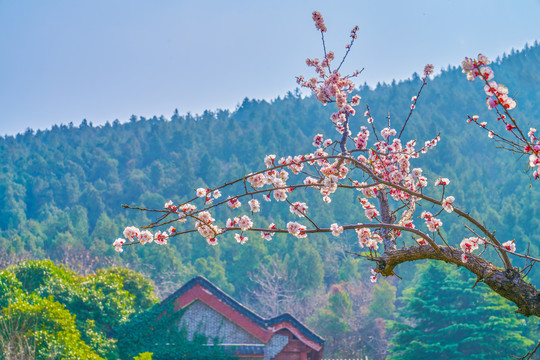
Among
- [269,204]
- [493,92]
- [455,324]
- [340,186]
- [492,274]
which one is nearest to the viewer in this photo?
[493,92]

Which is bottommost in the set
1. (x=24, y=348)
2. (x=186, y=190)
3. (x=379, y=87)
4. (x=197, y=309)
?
(x=24, y=348)

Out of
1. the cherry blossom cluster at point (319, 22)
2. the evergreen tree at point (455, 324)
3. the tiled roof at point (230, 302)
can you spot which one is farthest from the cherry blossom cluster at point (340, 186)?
the evergreen tree at point (455, 324)

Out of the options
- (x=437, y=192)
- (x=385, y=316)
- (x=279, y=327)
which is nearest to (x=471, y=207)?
(x=437, y=192)

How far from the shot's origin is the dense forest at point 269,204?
46.8 m

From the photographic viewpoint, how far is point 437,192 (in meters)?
59.9

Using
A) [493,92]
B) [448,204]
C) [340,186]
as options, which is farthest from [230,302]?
[493,92]

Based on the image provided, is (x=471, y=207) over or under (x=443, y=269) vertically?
over

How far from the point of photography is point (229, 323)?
65.9 ft

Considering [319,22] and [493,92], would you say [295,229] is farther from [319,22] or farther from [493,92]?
[319,22]

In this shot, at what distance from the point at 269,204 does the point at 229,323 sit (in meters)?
56.1

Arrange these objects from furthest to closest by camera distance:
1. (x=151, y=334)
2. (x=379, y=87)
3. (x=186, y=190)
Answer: (x=379, y=87) → (x=186, y=190) → (x=151, y=334)

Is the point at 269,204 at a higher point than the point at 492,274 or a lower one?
higher

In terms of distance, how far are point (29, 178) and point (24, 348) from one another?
78.1 metres

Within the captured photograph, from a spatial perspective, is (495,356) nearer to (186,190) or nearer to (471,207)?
(471,207)
